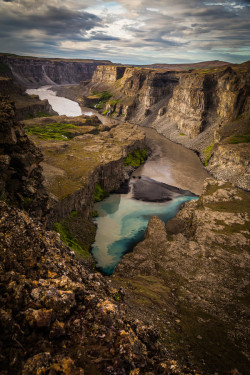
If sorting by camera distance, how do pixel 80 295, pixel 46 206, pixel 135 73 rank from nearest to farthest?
pixel 80 295 → pixel 46 206 → pixel 135 73

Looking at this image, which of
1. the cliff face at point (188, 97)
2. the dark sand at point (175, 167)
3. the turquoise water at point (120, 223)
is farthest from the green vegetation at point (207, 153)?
the turquoise water at point (120, 223)

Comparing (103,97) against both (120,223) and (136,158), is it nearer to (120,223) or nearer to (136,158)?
(136,158)

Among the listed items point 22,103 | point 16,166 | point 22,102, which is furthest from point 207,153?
point 22,102

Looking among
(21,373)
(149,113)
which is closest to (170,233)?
(21,373)

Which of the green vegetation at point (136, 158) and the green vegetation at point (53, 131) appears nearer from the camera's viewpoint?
the green vegetation at point (53, 131)

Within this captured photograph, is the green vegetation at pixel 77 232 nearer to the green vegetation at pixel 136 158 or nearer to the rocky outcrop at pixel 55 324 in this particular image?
the rocky outcrop at pixel 55 324

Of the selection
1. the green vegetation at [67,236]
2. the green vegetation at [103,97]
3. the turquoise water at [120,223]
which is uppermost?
the green vegetation at [103,97]

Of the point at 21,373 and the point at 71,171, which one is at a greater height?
the point at 21,373

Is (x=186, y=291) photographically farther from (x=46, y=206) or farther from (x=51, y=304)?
(x=51, y=304)
